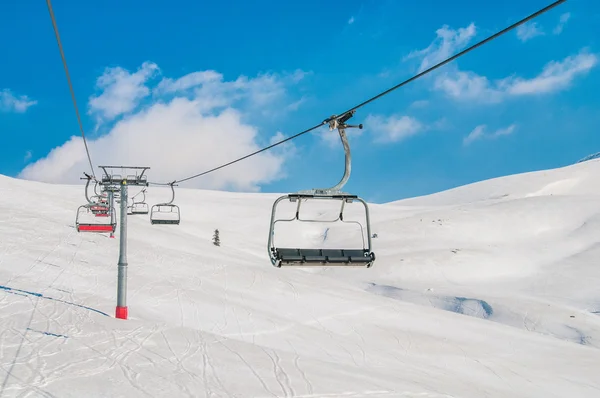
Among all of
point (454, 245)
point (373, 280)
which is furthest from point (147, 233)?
point (454, 245)

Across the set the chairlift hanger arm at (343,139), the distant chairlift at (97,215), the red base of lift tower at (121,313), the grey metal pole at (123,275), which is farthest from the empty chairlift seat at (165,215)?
the chairlift hanger arm at (343,139)

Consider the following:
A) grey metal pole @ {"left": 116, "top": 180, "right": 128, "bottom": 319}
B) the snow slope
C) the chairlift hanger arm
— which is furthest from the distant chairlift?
the chairlift hanger arm

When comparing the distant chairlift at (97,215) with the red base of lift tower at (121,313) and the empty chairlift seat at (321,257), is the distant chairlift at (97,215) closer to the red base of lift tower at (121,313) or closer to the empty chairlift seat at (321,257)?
the red base of lift tower at (121,313)

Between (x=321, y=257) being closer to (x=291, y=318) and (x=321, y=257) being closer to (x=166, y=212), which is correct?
(x=166, y=212)

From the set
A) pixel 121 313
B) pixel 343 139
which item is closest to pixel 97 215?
pixel 121 313

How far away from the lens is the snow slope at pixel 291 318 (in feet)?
46.6

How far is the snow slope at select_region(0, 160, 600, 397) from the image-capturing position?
46.6 feet

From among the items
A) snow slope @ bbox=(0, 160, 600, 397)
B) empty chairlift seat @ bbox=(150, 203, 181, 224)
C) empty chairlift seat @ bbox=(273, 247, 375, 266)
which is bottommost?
snow slope @ bbox=(0, 160, 600, 397)

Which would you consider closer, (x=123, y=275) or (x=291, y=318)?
(x=123, y=275)

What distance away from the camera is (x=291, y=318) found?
26812 millimetres

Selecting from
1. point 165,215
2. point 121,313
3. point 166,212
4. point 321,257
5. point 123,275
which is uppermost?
point 165,215

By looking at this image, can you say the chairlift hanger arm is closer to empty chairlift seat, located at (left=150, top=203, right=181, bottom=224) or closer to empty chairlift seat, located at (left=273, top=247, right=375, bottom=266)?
empty chairlift seat, located at (left=273, top=247, right=375, bottom=266)

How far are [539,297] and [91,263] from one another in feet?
106

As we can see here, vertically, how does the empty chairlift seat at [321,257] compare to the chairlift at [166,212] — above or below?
below
